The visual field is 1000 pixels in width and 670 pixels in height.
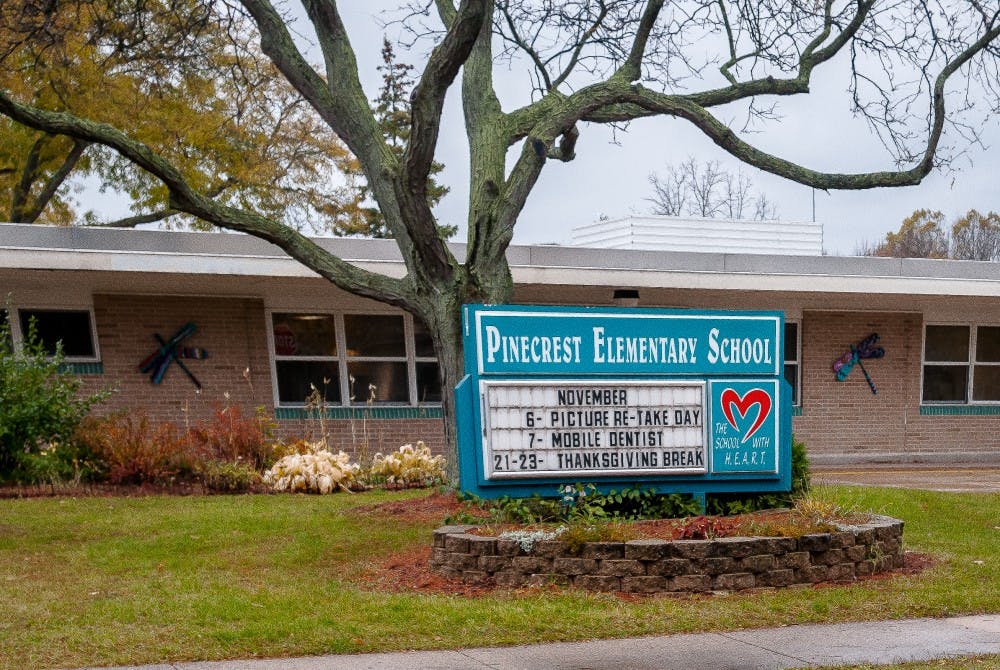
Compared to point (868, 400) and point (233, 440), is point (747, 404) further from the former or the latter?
point (868, 400)

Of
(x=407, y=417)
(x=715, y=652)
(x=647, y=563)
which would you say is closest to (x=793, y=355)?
(x=407, y=417)

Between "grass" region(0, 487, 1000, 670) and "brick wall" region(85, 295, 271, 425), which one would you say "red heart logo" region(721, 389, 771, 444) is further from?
"brick wall" region(85, 295, 271, 425)

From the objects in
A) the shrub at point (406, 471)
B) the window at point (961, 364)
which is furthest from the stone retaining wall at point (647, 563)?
the window at point (961, 364)

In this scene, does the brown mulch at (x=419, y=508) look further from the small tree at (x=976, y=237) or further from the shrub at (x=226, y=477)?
the small tree at (x=976, y=237)

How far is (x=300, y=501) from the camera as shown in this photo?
44.3 ft

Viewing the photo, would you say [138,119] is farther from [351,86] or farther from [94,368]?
[351,86]

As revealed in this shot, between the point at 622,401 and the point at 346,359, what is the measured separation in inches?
388

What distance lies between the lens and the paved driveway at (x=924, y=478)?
52.4ft

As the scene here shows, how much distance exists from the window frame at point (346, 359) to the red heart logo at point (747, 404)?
850cm

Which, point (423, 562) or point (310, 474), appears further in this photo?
point (310, 474)

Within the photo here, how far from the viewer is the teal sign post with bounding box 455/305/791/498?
938cm

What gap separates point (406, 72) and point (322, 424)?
3409 cm

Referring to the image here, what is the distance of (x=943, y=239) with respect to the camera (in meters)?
66.7

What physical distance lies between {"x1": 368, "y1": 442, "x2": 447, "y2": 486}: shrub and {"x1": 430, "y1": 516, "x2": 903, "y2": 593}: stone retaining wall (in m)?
6.69
